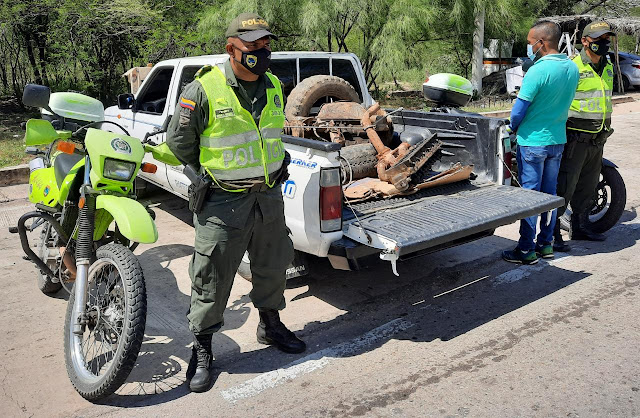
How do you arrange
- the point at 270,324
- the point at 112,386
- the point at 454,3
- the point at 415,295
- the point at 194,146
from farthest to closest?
1. the point at 454,3
2. the point at 415,295
3. the point at 270,324
4. the point at 194,146
5. the point at 112,386

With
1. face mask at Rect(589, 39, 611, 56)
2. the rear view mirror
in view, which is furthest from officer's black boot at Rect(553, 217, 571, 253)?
the rear view mirror

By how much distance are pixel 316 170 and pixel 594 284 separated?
2.57 metres

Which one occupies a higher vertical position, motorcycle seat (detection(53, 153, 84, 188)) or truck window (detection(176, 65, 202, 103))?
truck window (detection(176, 65, 202, 103))

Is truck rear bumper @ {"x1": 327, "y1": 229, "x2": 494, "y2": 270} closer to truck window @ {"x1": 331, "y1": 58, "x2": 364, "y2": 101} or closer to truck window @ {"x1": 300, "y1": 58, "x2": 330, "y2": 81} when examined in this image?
truck window @ {"x1": 300, "y1": 58, "x2": 330, "y2": 81}

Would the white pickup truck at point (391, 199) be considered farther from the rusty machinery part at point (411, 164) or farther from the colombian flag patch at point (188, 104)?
the colombian flag patch at point (188, 104)

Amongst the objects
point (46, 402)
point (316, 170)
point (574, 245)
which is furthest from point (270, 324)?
point (574, 245)

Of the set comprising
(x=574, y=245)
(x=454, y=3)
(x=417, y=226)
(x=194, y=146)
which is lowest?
(x=574, y=245)

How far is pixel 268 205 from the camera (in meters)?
3.67

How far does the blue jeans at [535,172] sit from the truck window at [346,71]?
204 centimetres

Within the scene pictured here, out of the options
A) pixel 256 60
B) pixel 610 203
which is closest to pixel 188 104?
pixel 256 60

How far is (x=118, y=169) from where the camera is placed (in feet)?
12.1

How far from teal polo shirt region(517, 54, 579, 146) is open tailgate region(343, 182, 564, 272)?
0.55 metres

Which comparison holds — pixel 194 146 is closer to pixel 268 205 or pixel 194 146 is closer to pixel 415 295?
pixel 268 205

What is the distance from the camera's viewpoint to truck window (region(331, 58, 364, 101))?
6.54m
